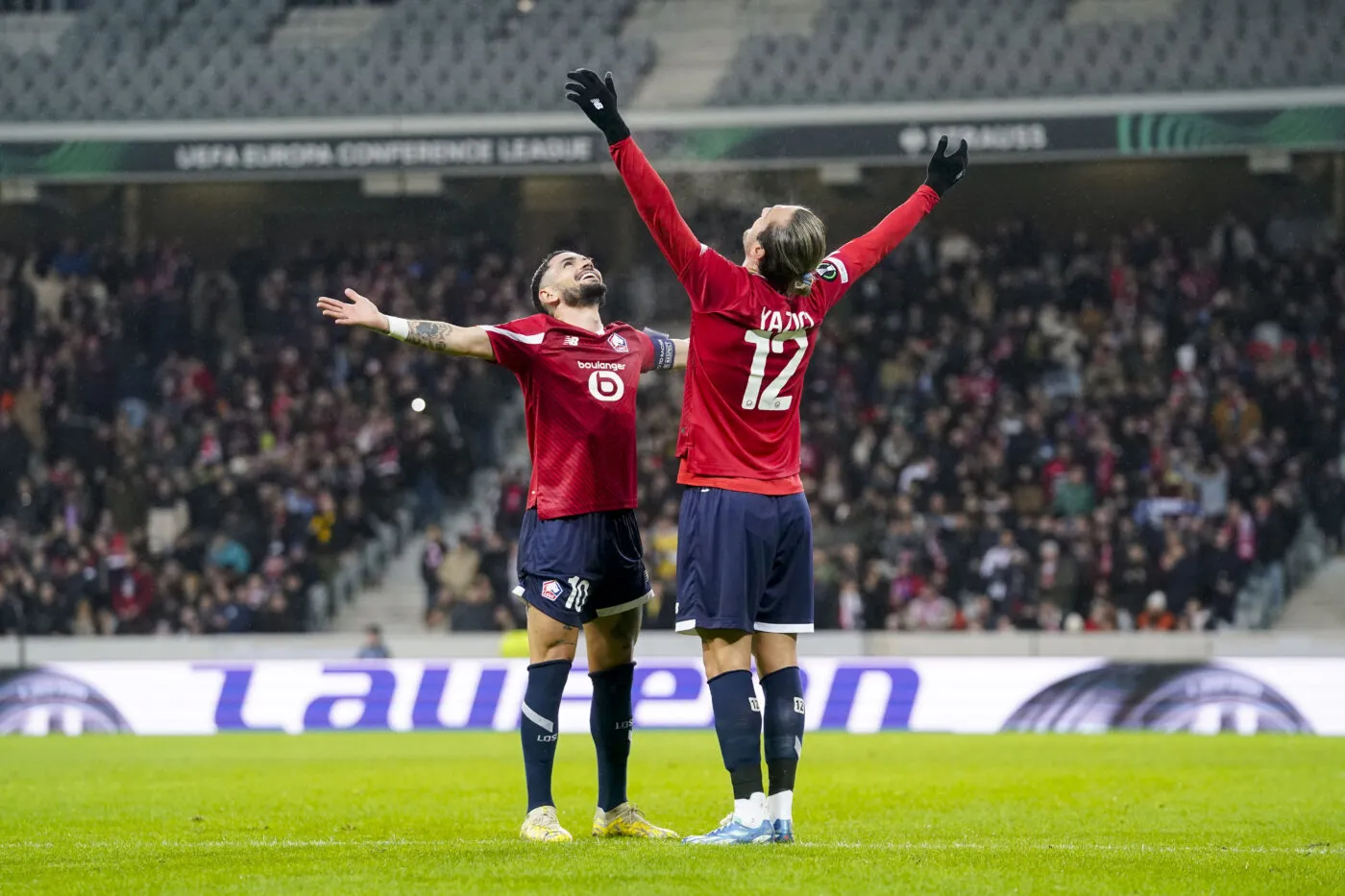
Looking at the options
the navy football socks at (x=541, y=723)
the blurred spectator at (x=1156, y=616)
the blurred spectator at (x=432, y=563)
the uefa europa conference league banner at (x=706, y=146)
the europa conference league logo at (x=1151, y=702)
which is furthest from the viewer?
the uefa europa conference league banner at (x=706, y=146)

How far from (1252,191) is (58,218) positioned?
18686 millimetres

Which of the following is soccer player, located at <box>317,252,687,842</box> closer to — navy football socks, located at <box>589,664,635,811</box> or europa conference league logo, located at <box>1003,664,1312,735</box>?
navy football socks, located at <box>589,664,635,811</box>

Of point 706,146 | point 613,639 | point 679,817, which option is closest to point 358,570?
point 706,146

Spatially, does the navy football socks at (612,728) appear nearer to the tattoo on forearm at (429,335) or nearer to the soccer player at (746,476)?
the soccer player at (746,476)

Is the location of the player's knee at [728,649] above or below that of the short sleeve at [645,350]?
below

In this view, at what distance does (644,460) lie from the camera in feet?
81.0

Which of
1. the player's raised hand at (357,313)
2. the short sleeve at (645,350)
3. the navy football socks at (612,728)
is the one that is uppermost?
the player's raised hand at (357,313)

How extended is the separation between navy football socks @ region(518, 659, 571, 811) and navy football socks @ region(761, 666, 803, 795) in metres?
0.97

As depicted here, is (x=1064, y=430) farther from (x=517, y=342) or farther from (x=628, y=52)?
(x=517, y=342)

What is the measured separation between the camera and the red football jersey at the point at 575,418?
7.38 m

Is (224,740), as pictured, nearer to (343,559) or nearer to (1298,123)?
(343,559)

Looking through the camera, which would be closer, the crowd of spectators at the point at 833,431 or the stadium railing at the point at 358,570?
the crowd of spectators at the point at 833,431

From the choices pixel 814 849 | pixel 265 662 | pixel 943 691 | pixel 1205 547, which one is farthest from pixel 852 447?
pixel 814 849

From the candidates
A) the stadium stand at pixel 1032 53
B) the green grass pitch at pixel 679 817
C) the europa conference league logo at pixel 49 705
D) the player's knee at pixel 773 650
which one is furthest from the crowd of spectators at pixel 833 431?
the player's knee at pixel 773 650
